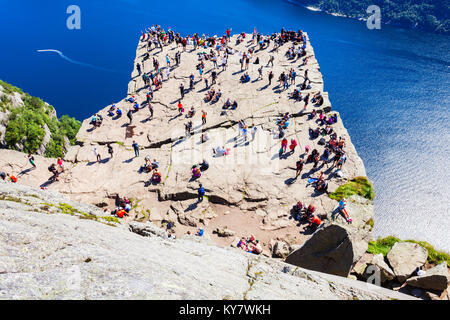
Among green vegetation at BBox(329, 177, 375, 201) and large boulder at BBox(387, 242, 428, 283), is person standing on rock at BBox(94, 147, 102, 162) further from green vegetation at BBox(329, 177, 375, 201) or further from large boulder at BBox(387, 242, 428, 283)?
large boulder at BBox(387, 242, 428, 283)

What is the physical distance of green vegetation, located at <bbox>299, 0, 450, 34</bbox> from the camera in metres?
110

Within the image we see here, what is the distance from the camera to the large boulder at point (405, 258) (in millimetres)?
16886

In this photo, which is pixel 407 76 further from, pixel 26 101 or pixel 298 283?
pixel 26 101

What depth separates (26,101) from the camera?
50.3 m

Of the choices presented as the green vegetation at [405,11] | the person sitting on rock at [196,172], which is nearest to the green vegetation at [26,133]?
the person sitting on rock at [196,172]

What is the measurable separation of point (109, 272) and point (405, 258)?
777 inches

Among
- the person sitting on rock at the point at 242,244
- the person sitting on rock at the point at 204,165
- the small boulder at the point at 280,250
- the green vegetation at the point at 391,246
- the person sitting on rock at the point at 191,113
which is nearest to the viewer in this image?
the small boulder at the point at 280,250

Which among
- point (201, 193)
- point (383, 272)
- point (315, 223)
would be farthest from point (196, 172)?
point (383, 272)

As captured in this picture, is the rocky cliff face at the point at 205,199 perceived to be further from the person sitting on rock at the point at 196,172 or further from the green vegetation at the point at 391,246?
the green vegetation at the point at 391,246

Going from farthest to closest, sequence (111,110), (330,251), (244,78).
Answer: (244,78), (111,110), (330,251)

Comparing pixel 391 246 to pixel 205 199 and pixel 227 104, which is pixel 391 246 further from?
pixel 227 104

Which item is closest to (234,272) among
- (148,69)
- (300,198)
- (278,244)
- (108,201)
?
(278,244)

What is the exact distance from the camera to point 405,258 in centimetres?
1794

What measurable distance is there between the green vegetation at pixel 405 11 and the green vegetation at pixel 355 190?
12609 centimetres
